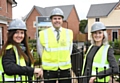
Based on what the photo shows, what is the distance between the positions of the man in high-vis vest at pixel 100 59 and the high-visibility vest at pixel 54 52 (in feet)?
1.62

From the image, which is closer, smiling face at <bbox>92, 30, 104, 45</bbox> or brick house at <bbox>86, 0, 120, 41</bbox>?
smiling face at <bbox>92, 30, 104, 45</bbox>

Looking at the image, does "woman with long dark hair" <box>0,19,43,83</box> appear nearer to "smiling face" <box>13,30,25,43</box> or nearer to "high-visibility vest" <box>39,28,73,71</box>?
"smiling face" <box>13,30,25,43</box>

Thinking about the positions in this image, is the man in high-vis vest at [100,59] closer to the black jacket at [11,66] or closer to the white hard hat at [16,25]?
the black jacket at [11,66]

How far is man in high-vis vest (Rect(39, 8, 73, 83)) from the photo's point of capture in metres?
3.75

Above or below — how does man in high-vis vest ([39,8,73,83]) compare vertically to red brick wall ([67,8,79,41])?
below

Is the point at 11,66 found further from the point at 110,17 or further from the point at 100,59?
the point at 110,17

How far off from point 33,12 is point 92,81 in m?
41.2

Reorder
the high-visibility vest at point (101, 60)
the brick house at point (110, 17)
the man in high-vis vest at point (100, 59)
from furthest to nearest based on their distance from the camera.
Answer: the brick house at point (110, 17) → the high-visibility vest at point (101, 60) → the man in high-vis vest at point (100, 59)

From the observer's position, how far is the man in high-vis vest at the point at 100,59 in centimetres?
284

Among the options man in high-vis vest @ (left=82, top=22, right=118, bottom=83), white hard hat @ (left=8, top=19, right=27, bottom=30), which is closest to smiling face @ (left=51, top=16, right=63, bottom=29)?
man in high-vis vest @ (left=82, top=22, right=118, bottom=83)

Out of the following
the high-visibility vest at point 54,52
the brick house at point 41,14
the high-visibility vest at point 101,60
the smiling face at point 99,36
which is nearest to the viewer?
the high-visibility vest at point 101,60

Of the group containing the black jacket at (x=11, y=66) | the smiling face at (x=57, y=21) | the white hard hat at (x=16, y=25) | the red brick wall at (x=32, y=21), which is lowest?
the black jacket at (x=11, y=66)

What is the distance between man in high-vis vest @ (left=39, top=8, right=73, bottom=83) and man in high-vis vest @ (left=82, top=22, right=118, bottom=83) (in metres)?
0.50

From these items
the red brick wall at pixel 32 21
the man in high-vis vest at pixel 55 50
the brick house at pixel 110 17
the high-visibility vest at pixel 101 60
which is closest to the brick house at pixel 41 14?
the red brick wall at pixel 32 21
